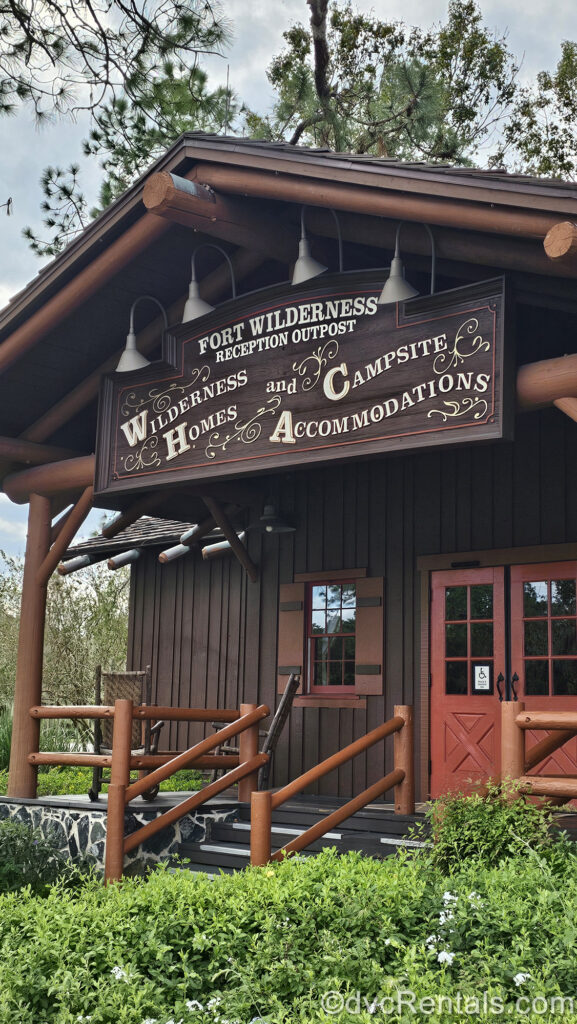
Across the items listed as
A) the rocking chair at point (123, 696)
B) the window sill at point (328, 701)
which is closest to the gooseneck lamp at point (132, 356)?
the rocking chair at point (123, 696)

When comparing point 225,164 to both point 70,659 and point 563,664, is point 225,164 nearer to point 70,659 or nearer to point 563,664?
point 563,664

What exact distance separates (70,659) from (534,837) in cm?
1582

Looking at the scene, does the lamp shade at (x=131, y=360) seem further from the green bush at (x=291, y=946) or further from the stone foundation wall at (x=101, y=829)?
the green bush at (x=291, y=946)

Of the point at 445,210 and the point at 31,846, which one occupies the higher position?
the point at 445,210

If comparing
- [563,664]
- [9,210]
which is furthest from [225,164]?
[563,664]

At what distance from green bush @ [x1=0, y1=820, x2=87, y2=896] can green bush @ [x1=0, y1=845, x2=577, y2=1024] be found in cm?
180

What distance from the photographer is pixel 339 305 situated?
23.8ft

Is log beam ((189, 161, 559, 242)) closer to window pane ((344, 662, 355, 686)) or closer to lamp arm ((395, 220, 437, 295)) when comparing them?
lamp arm ((395, 220, 437, 295))

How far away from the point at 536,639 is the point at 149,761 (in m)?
3.28

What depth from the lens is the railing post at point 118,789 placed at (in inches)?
275

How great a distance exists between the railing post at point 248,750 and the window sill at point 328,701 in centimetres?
149

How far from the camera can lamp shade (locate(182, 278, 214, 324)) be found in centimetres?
800

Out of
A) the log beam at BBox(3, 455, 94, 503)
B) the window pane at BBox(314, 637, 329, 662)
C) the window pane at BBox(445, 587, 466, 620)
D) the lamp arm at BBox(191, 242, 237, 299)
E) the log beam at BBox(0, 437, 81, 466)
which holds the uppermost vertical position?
the lamp arm at BBox(191, 242, 237, 299)

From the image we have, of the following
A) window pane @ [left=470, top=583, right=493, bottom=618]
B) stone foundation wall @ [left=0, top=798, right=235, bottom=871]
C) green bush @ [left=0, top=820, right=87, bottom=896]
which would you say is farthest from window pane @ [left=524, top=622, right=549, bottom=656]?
green bush @ [left=0, top=820, right=87, bottom=896]
